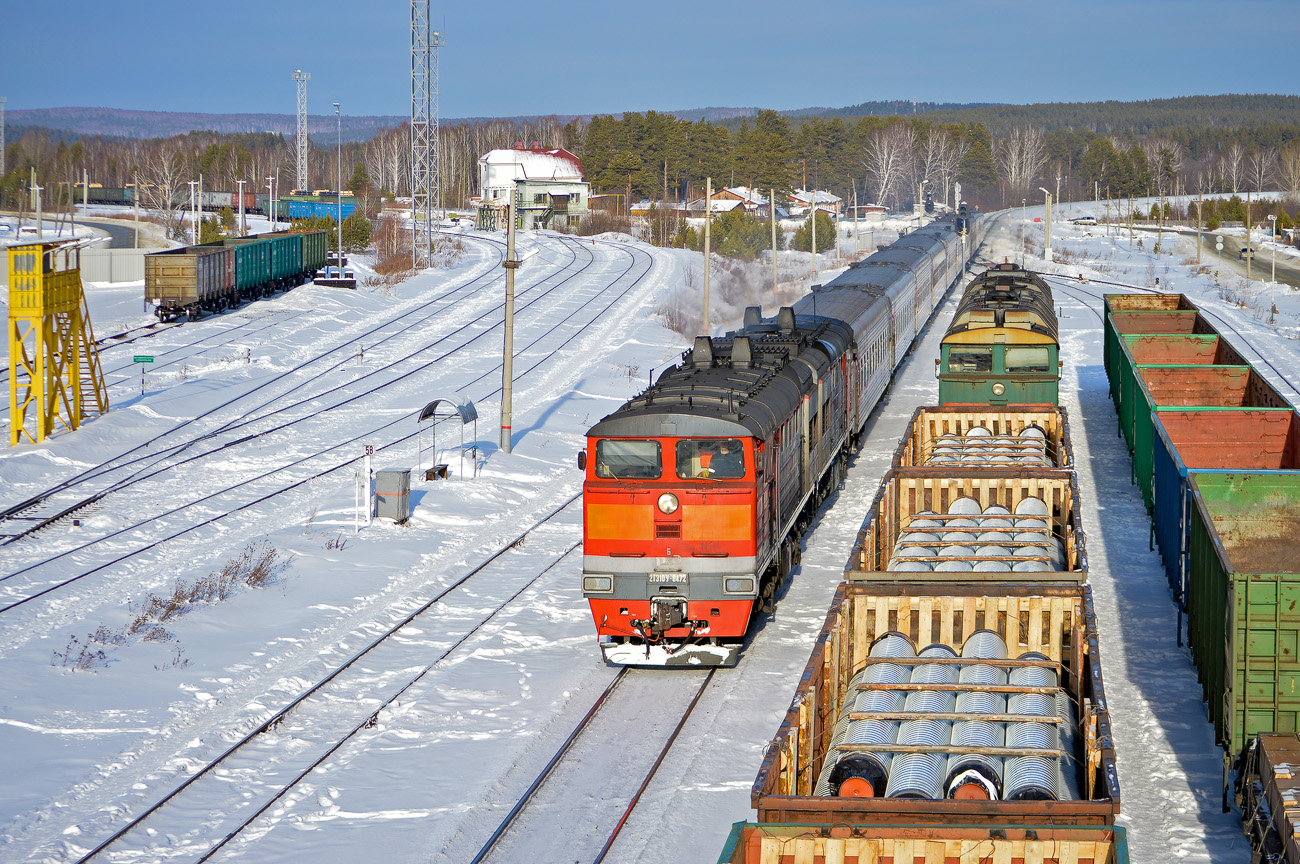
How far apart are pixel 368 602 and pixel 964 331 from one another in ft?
46.2

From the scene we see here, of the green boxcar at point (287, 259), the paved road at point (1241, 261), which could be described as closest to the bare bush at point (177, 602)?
the green boxcar at point (287, 259)

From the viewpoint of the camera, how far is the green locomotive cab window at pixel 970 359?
2603cm

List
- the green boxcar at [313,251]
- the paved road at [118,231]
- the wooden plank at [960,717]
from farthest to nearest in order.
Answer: the paved road at [118,231] < the green boxcar at [313,251] < the wooden plank at [960,717]

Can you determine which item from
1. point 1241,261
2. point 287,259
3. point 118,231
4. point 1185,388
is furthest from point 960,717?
point 118,231

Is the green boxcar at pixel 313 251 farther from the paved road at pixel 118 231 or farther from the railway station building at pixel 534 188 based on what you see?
the railway station building at pixel 534 188

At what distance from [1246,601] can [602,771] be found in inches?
245

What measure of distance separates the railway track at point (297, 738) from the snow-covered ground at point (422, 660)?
0.42 feet

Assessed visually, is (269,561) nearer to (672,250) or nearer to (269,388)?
(269,388)

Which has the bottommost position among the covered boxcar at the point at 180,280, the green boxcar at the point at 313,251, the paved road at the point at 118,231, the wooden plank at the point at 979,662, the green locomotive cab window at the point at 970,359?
the wooden plank at the point at 979,662

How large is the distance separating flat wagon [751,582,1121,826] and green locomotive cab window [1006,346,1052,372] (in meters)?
15.5

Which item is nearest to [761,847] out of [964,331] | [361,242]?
[964,331]

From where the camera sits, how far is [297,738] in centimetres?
1330

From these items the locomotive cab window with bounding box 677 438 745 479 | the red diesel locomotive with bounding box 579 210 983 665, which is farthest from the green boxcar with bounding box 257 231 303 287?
the locomotive cab window with bounding box 677 438 745 479

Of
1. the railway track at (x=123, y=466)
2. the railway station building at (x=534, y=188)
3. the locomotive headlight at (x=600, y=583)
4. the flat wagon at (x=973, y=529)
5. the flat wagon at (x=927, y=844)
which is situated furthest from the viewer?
the railway station building at (x=534, y=188)
